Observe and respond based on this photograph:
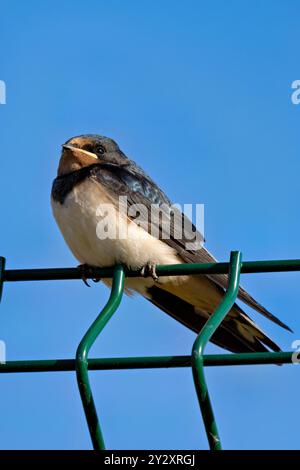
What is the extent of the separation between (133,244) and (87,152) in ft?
3.40

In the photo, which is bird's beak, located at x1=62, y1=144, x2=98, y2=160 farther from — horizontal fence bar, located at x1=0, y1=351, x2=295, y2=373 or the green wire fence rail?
horizontal fence bar, located at x1=0, y1=351, x2=295, y2=373

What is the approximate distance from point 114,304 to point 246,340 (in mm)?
1725

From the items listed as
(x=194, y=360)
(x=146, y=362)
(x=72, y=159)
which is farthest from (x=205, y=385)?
(x=72, y=159)

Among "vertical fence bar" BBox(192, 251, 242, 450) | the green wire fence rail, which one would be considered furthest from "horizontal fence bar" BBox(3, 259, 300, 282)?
"vertical fence bar" BBox(192, 251, 242, 450)

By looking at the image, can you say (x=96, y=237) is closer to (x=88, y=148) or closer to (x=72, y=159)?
(x=72, y=159)

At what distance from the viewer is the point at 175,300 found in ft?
19.8

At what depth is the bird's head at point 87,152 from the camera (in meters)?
6.36

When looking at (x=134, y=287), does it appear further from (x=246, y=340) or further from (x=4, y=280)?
(x=4, y=280)

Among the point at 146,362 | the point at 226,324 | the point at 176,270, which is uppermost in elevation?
the point at 226,324

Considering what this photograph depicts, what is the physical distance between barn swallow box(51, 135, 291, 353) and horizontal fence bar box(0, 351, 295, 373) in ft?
6.34

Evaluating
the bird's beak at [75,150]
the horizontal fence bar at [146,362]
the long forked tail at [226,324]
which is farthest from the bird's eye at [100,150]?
the horizontal fence bar at [146,362]

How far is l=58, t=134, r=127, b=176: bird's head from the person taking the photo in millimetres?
6355

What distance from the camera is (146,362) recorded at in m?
3.18

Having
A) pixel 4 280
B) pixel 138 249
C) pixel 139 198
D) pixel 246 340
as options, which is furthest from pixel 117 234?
pixel 4 280
